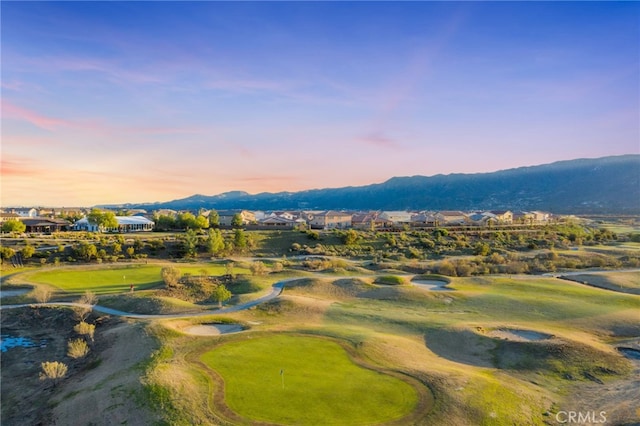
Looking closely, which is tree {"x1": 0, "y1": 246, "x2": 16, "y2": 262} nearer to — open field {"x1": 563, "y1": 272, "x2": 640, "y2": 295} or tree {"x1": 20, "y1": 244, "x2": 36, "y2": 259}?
tree {"x1": 20, "y1": 244, "x2": 36, "y2": 259}

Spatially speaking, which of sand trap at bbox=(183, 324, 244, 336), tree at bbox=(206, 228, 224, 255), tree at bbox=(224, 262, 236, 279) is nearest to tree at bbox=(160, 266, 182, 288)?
tree at bbox=(224, 262, 236, 279)

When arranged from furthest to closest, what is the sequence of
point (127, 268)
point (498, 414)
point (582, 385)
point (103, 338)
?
point (127, 268), point (103, 338), point (582, 385), point (498, 414)

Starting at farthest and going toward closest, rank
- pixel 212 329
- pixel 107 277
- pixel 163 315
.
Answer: pixel 107 277
pixel 163 315
pixel 212 329

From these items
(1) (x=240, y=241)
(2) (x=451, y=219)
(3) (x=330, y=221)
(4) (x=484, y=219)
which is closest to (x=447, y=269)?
(1) (x=240, y=241)

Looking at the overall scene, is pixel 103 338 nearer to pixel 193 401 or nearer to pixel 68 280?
pixel 193 401

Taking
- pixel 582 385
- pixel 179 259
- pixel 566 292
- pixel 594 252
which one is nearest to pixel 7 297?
pixel 179 259

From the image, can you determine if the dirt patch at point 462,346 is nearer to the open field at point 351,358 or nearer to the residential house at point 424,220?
the open field at point 351,358

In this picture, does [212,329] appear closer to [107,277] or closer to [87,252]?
[107,277]

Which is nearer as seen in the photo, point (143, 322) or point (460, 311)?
point (143, 322)
